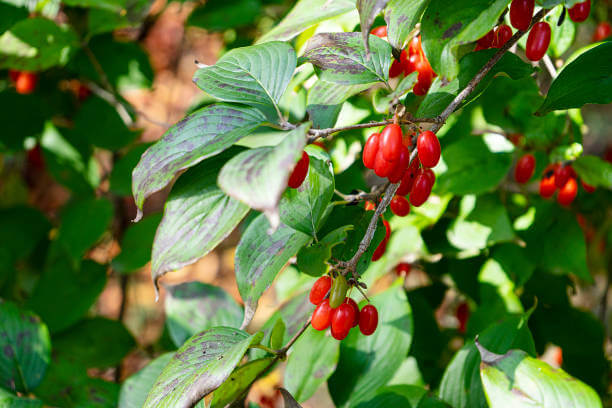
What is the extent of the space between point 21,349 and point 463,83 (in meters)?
1.07

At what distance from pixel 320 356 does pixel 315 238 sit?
1.08 ft

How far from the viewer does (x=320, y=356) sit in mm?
991

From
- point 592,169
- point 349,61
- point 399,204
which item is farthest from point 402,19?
point 592,169

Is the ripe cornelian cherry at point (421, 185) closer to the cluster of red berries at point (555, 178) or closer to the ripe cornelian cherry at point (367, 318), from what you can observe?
the ripe cornelian cherry at point (367, 318)

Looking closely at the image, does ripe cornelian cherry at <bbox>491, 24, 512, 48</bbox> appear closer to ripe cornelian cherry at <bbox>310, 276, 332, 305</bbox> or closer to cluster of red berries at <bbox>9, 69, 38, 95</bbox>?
ripe cornelian cherry at <bbox>310, 276, 332, 305</bbox>

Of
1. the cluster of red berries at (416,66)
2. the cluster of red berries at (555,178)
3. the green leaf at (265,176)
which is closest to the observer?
the green leaf at (265,176)

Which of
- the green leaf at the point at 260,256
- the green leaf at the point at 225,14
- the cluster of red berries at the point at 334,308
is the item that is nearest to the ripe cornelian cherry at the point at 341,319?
the cluster of red berries at the point at 334,308

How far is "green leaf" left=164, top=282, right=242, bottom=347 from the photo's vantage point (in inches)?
46.8

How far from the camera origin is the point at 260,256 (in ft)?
2.56

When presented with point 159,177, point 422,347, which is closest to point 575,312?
point 422,347

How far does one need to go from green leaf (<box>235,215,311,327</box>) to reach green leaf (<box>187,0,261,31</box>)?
99cm

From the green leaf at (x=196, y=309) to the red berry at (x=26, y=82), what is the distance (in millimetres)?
902

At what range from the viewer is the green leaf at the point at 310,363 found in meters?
0.98

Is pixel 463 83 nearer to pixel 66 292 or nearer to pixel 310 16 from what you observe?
pixel 310 16
